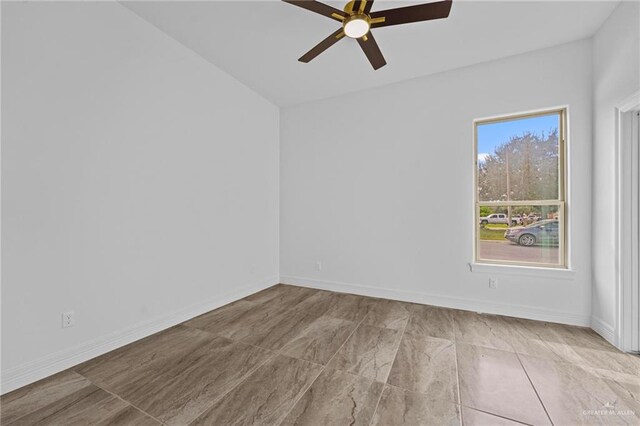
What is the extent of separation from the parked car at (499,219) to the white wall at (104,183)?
10.5 feet

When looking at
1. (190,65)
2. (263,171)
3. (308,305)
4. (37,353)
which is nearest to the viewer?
(37,353)

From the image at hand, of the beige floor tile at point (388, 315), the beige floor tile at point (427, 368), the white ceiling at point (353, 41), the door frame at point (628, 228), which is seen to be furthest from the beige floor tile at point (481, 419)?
the white ceiling at point (353, 41)

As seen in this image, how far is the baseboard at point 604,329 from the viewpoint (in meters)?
2.31

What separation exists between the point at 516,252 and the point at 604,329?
0.94 meters

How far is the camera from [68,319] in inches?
78.7

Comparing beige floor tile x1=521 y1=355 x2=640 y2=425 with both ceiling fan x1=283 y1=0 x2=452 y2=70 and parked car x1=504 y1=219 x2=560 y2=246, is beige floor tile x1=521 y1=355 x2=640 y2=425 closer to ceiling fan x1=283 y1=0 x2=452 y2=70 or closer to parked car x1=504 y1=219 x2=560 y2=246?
parked car x1=504 y1=219 x2=560 y2=246

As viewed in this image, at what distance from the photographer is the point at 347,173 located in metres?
3.89

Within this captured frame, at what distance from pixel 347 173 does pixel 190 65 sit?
235 centimetres

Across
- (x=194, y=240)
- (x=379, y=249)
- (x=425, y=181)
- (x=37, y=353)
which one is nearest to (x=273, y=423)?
(x=37, y=353)

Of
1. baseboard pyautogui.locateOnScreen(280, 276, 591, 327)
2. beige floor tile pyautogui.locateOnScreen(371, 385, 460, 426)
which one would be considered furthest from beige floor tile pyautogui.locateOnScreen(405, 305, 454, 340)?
beige floor tile pyautogui.locateOnScreen(371, 385, 460, 426)

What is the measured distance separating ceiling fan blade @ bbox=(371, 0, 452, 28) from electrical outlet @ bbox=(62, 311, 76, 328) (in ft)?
10.5

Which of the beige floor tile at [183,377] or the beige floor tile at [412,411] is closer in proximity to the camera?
the beige floor tile at [412,411]

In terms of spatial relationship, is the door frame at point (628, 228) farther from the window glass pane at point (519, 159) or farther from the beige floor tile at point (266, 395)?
the beige floor tile at point (266, 395)

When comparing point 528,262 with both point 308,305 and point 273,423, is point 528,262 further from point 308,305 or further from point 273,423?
point 273,423
